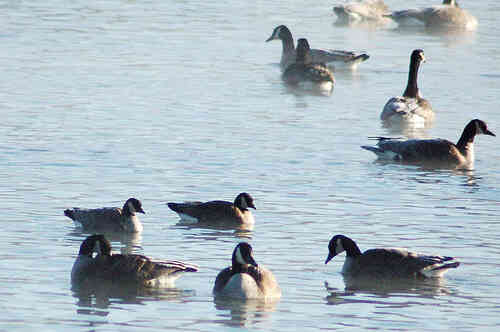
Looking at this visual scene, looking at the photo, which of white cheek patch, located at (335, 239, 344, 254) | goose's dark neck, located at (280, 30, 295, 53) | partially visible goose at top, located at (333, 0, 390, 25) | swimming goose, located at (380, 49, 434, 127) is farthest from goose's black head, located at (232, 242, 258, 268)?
partially visible goose at top, located at (333, 0, 390, 25)

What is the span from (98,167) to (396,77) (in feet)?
48.1

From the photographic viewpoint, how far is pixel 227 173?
21391mm

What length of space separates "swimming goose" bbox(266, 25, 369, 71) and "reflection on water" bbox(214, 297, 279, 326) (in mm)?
22292

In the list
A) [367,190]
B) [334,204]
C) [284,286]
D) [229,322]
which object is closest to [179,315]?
[229,322]

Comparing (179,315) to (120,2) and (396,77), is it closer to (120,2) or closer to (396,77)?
(396,77)

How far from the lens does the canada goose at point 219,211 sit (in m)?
17.6

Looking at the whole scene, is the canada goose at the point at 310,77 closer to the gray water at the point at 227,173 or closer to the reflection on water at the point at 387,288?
the gray water at the point at 227,173

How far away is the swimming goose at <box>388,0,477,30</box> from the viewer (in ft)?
153

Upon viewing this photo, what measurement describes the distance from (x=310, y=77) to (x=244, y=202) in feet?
51.4

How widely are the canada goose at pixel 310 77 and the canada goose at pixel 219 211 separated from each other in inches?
597

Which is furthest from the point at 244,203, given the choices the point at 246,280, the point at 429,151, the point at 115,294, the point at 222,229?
the point at 429,151

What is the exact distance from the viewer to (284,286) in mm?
14609

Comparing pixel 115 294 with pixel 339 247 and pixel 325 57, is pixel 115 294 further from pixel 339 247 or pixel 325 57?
pixel 325 57

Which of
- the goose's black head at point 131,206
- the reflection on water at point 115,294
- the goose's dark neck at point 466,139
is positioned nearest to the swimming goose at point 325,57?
the goose's dark neck at point 466,139
